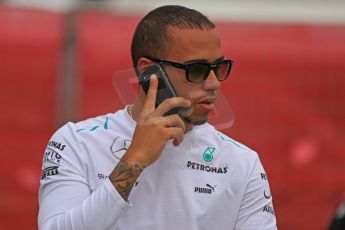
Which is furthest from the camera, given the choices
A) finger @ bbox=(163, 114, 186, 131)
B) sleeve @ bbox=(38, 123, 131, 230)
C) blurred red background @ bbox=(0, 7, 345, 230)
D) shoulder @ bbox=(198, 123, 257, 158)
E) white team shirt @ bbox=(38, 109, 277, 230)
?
blurred red background @ bbox=(0, 7, 345, 230)

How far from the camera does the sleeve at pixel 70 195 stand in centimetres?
293

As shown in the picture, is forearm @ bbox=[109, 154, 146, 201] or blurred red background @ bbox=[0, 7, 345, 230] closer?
forearm @ bbox=[109, 154, 146, 201]

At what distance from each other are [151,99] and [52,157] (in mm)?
412

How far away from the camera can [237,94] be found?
676 centimetres

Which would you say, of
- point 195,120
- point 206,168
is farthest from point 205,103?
point 206,168

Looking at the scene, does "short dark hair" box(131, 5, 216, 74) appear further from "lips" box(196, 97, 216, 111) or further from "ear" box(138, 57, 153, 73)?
"lips" box(196, 97, 216, 111)

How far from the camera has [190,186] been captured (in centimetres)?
329

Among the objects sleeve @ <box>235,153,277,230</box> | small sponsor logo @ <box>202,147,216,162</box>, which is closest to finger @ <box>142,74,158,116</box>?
small sponsor logo @ <box>202,147,216,162</box>

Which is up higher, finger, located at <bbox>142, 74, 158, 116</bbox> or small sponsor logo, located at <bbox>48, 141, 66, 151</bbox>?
finger, located at <bbox>142, 74, 158, 116</bbox>

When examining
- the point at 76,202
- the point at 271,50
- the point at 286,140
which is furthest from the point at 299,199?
the point at 76,202

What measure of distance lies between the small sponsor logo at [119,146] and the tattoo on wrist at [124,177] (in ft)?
0.98

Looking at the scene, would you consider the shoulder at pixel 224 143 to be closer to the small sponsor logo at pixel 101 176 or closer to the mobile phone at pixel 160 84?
the mobile phone at pixel 160 84

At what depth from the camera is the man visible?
310 cm

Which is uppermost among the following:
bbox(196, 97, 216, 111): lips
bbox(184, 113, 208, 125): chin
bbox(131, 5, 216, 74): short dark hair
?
bbox(131, 5, 216, 74): short dark hair
